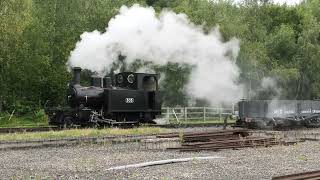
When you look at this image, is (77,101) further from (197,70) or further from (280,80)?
(280,80)

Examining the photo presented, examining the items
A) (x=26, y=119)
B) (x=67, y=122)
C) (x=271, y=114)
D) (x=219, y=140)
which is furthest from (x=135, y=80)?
(x=26, y=119)

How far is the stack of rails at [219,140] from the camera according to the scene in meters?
16.5

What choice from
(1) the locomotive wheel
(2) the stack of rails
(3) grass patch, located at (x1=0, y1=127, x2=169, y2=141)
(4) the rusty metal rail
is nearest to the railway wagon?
(3) grass patch, located at (x1=0, y1=127, x2=169, y2=141)

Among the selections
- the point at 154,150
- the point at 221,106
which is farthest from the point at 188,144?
the point at 221,106

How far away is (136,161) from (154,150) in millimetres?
2897

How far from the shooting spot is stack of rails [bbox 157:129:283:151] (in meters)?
16.5

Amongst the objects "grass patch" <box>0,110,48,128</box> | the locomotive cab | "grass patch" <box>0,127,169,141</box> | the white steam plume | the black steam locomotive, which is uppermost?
the white steam plume

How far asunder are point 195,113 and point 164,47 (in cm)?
630

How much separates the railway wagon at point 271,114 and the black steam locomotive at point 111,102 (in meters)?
4.20

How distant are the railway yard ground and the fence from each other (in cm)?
1363

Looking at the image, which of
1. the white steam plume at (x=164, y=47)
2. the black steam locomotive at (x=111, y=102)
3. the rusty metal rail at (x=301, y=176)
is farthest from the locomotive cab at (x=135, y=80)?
the rusty metal rail at (x=301, y=176)

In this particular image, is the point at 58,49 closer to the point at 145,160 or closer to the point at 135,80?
the point at 135,80

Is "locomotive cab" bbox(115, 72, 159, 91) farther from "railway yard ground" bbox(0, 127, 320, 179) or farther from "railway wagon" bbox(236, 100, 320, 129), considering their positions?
"railway yard ground" bbox(0, 127, 320, 179)

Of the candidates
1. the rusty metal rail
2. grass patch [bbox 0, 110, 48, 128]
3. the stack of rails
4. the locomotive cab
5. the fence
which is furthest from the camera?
the fence
